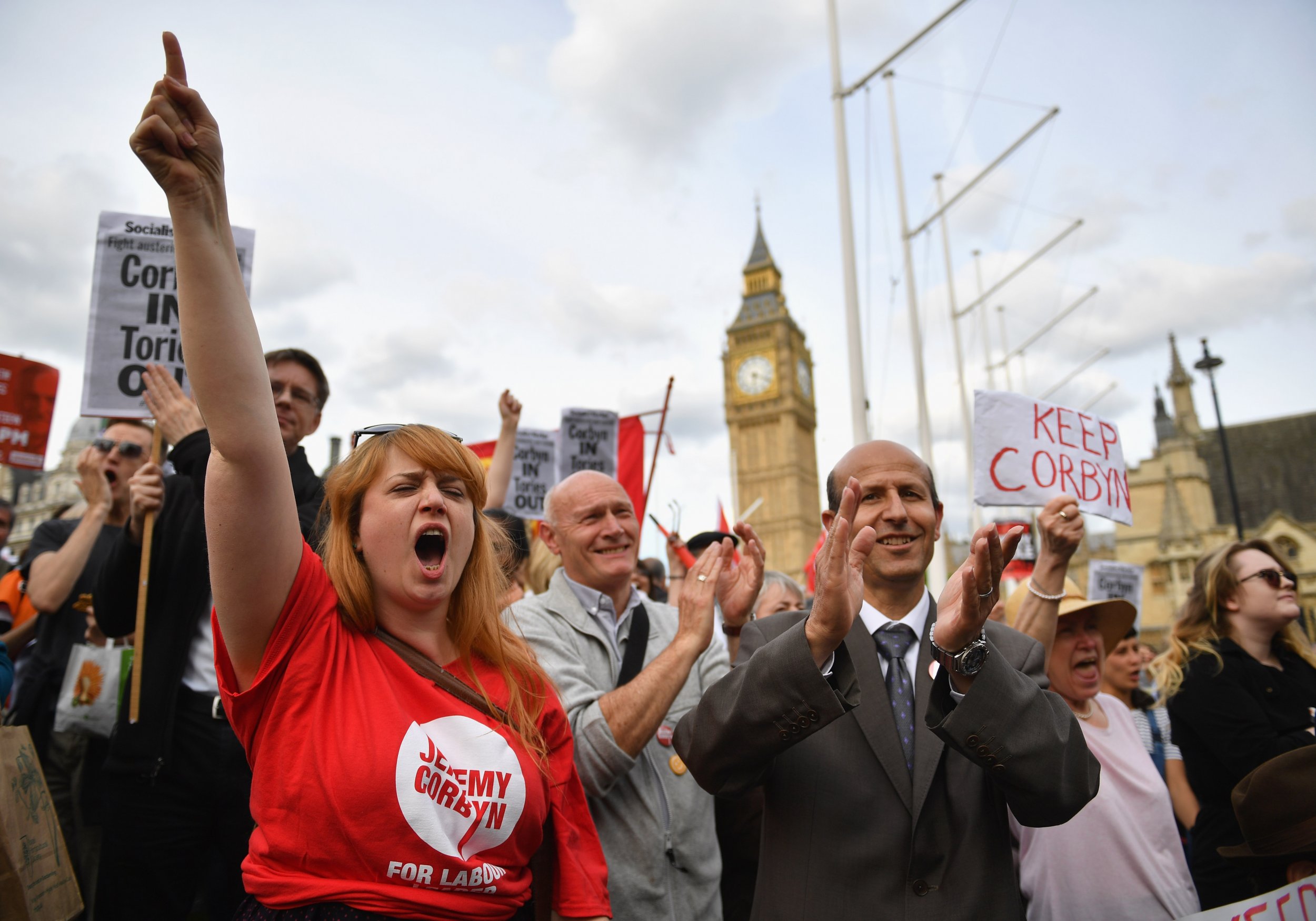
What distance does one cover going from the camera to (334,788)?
154cm

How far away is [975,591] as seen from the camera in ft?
5.88

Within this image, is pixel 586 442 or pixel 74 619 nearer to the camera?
pixel 74 619

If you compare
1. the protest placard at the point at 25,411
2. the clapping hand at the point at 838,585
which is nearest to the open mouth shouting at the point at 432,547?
the clapping hand at the point at 838,585

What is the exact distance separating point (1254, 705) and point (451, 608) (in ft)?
9.54

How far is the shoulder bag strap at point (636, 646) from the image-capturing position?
2.88 m

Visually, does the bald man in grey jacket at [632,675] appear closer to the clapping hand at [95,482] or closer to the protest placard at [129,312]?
the protest placard at [129,312]

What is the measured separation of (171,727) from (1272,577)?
407 centimetres

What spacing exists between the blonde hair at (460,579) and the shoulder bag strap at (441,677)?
20mm

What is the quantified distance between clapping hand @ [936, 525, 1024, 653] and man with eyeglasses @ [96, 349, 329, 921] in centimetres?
181

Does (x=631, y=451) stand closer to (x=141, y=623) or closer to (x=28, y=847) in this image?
(x=141, y=623)

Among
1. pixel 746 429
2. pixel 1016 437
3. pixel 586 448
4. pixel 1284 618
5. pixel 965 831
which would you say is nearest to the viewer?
pixel 965 831

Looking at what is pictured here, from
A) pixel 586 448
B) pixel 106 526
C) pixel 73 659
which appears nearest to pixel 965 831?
pixel 73 659

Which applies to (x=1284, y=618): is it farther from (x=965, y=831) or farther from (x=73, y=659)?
(x=73, y=659)

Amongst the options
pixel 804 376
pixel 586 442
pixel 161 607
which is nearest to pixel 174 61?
pixel 161 607
